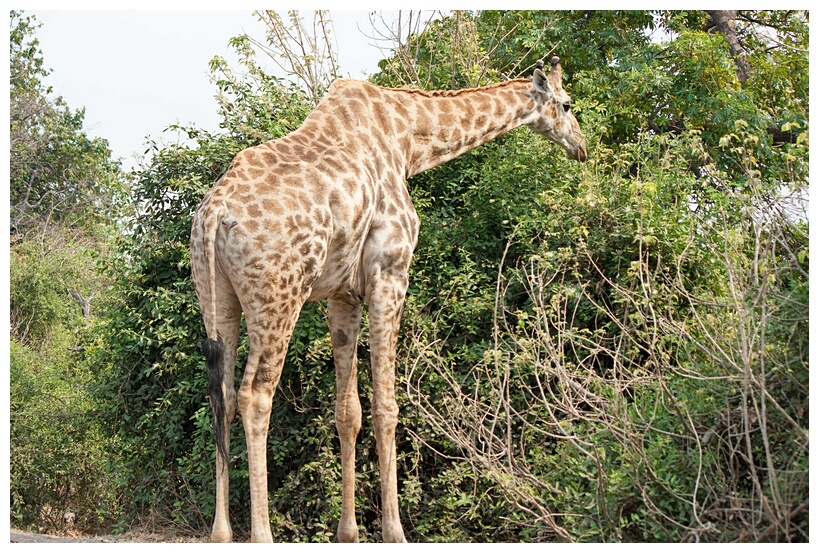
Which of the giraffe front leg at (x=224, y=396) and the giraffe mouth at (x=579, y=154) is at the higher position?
the giraffe mouth at (x=579, y=154)

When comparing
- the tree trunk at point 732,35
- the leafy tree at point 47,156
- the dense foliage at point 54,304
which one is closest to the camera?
the dense foliage at point 54,304

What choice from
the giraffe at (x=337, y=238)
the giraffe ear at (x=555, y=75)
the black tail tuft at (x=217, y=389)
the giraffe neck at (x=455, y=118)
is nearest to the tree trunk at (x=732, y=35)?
the giraffe ear at (x=555, y=75)

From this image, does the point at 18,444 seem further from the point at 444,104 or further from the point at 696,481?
the point at 696,481

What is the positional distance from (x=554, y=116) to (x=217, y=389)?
141 inches

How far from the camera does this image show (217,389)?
5484 millimetres

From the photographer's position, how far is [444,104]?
700cm

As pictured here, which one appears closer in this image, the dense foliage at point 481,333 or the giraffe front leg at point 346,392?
the dense foliage at point 481,333

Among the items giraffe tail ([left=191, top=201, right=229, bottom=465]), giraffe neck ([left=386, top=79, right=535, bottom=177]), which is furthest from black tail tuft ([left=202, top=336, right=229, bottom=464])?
giraffe neck ([left=386, top=79, right=535, bottom=177])

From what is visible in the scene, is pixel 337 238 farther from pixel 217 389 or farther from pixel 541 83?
pixel 541 83

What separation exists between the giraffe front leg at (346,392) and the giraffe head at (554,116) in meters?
2.21

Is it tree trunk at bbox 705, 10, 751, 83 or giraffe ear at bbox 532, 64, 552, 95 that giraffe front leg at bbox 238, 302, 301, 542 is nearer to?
giraffe ear at bbox 532, 64, 552, 95

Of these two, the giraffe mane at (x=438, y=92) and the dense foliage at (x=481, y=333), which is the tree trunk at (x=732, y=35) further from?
the giraffe mane at (x=438, y=92)

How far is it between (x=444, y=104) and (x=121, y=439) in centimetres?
397

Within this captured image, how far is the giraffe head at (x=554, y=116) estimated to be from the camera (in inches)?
291
